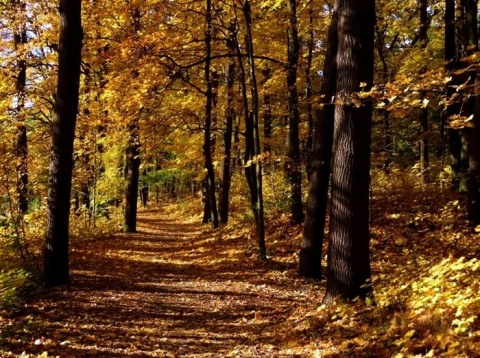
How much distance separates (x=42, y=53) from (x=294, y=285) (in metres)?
16.3

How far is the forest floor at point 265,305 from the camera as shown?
488 centimetres

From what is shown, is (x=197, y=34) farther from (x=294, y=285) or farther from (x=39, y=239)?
(x=294, y=285)

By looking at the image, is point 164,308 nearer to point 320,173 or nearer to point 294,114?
point 320,173

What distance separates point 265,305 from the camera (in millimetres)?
8188

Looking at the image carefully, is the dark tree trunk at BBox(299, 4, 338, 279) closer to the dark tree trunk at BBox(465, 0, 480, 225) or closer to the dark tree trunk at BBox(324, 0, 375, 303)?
the dark tree trunk at BBox(324, 0, 375, 303)

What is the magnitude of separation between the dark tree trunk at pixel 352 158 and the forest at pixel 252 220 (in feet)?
0.07

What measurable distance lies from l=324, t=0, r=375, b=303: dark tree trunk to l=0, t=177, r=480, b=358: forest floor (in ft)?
1.67

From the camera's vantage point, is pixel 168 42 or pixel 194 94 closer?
pixel 168 42

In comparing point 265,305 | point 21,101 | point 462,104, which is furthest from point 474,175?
point 21,101

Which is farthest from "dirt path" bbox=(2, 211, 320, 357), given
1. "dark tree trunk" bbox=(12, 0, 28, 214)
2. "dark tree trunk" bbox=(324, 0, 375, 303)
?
"dark tree trunk" bbox=(12, 0, 28, 214)

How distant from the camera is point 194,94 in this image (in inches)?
731

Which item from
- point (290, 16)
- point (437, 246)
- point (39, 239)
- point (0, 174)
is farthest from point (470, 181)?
point (39, 239)

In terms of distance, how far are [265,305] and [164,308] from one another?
1.91 metres

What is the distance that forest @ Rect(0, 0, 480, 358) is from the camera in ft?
18.2
